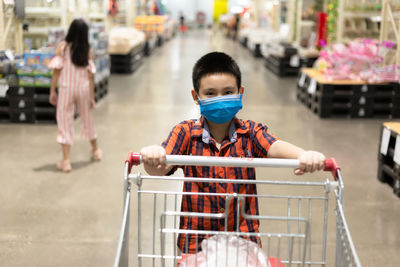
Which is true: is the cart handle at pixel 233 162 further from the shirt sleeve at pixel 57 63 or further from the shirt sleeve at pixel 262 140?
the shirt sleeve at pixel 57 63

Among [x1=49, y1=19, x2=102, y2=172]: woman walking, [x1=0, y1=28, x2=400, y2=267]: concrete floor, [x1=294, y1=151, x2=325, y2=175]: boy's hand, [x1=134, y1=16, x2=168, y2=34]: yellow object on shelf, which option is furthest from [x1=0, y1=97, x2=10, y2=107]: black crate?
[x1=134, y1=16, x2=168, y2=34]: yellow object on shelf

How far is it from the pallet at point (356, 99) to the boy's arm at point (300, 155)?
6.04m

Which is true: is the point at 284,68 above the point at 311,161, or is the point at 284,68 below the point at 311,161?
below

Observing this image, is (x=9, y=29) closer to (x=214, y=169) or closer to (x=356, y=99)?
(x=356, y=99)

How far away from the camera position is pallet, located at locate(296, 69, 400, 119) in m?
7.95

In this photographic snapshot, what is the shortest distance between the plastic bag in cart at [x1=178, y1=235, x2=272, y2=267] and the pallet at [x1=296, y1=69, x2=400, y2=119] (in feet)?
21.0

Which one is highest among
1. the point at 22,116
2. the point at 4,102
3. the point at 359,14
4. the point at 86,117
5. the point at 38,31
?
the point at 359,14

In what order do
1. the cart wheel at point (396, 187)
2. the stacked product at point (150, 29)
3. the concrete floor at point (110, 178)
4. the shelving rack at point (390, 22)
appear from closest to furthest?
the concrete floor at point (110, 178) < the cart wheel at point (396, 187) < the shelving rack at point (390, 22) < the stacked product at point (150, 29)

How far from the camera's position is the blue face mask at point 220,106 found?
6.46ft

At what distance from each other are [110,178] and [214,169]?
3.18 meters

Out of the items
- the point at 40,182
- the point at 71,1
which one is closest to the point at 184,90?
the point at 71,1

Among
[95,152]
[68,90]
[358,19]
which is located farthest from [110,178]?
[358,19]

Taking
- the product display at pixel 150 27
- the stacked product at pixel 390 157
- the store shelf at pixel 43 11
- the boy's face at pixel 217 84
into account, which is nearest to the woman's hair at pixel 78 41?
the store shelf at pixel 43 11

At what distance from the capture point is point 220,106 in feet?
6.44
